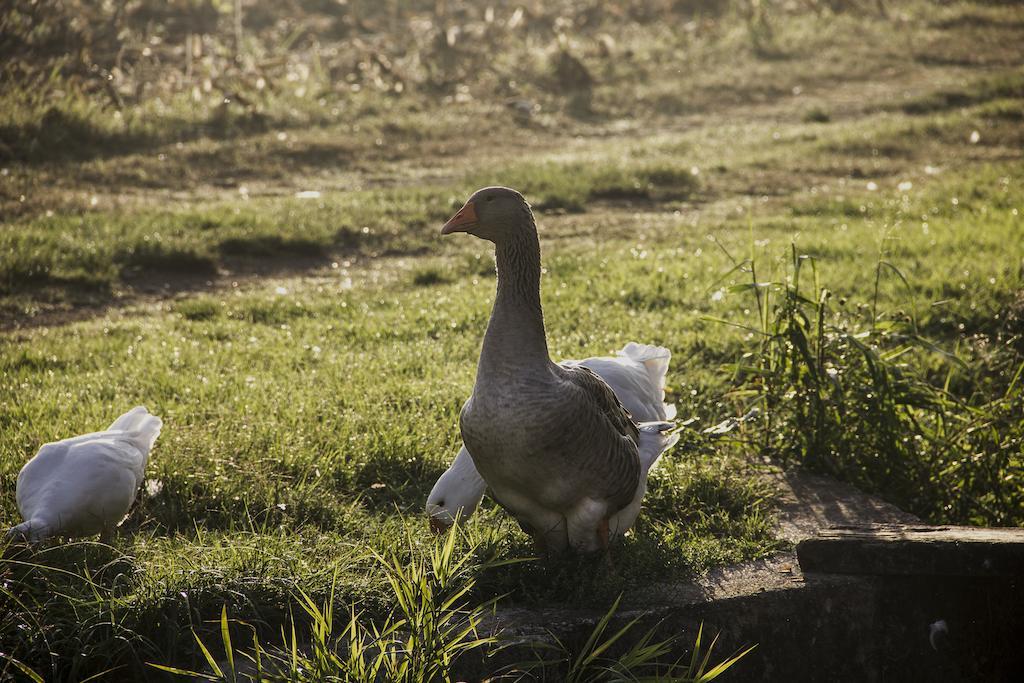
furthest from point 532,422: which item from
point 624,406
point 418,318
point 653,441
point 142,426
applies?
point 418,318

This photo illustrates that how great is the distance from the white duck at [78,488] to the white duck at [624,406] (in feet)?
4.07

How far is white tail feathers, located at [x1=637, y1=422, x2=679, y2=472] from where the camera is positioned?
14.7 ft

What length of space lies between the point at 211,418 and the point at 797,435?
3.02 metres

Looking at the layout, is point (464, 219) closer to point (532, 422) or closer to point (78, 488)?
point (532, 422)

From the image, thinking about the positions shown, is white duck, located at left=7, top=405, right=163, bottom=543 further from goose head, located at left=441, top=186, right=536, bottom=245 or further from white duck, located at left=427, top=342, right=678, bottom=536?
goose head, located at left=441, top=186, right=536, bottom=245

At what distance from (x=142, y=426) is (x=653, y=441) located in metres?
2.23

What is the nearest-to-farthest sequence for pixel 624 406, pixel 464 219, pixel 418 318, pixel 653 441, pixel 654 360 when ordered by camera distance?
pixel 464 219, pixel 653 441, pixel 624 406, pixel 654 360, pixel 418 318

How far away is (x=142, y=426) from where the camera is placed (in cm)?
471

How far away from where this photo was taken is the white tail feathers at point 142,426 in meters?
4.66

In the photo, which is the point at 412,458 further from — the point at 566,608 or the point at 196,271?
the point at 196,271

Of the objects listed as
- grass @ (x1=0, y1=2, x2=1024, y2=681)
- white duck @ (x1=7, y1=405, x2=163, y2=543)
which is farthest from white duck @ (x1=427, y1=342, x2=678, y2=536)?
white duck @ (x1=7, y1=405, x2=163, y2=543)

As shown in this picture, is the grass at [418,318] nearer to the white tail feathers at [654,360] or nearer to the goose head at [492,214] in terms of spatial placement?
the white tail feathers at [654,360]

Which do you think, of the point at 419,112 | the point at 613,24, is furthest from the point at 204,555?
the point at 613,24

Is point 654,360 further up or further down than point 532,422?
further down
